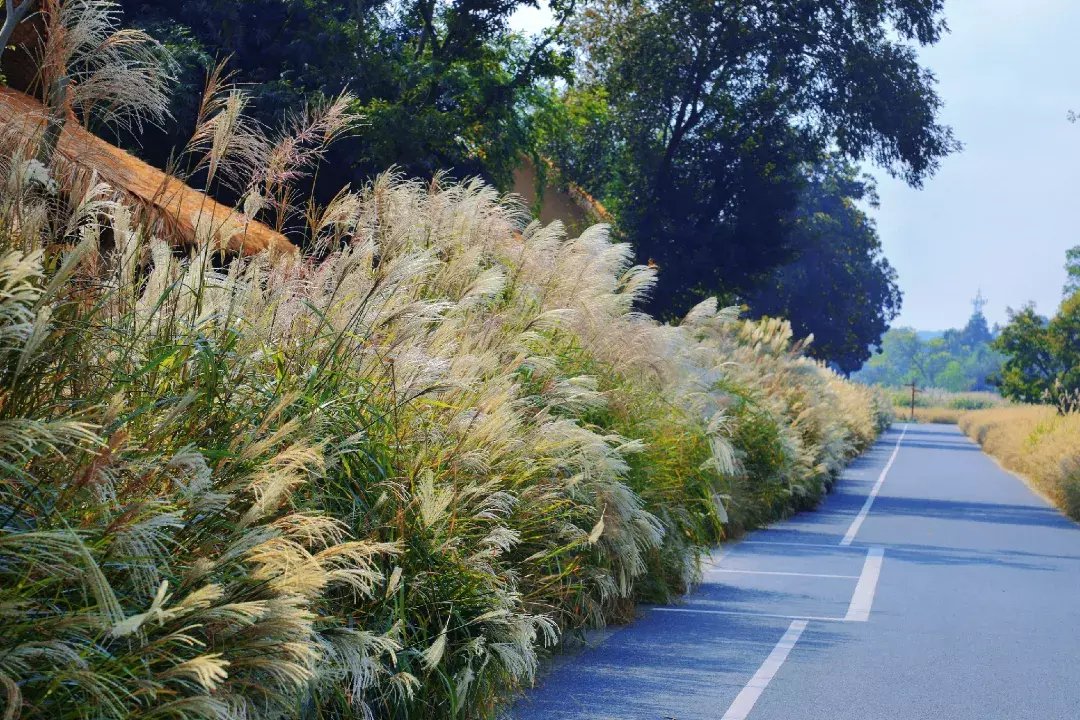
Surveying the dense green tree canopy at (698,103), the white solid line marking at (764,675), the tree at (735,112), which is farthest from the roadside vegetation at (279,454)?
the tree at (735,112)

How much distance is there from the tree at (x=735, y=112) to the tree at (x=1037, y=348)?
33.7m

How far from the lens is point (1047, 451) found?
2895 centimetres

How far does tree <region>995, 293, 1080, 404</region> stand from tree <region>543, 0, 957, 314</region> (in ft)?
111

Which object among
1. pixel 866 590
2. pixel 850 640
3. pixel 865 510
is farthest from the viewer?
pixel 865 510

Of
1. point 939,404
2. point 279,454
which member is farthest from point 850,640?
point 939,404

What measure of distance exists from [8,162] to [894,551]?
45.5 ft

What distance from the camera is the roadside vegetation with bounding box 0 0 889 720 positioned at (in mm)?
4160

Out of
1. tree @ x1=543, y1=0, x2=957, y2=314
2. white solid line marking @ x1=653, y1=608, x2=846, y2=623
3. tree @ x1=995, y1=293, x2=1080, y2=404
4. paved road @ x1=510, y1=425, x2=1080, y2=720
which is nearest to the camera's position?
paved road @ x1=510, y1=425, x2=1080, y2=720

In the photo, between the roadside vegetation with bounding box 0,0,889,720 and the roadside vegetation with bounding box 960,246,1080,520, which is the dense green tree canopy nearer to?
the roadside vegetation with bounding box 960,246,1080,520

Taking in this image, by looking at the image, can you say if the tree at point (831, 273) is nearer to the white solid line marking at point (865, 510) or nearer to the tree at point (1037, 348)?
the tree at point (1037, 348)

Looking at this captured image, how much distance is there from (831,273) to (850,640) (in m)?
66.9

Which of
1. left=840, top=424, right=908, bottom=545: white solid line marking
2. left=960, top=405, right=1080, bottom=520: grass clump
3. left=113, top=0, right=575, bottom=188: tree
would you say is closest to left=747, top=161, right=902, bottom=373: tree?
left=960, top=405, right=1080, bottom=520: grass clump

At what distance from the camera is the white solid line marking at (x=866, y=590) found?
→ 1139cm

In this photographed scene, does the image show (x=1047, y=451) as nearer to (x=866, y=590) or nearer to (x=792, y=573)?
(x=792, y=573)
